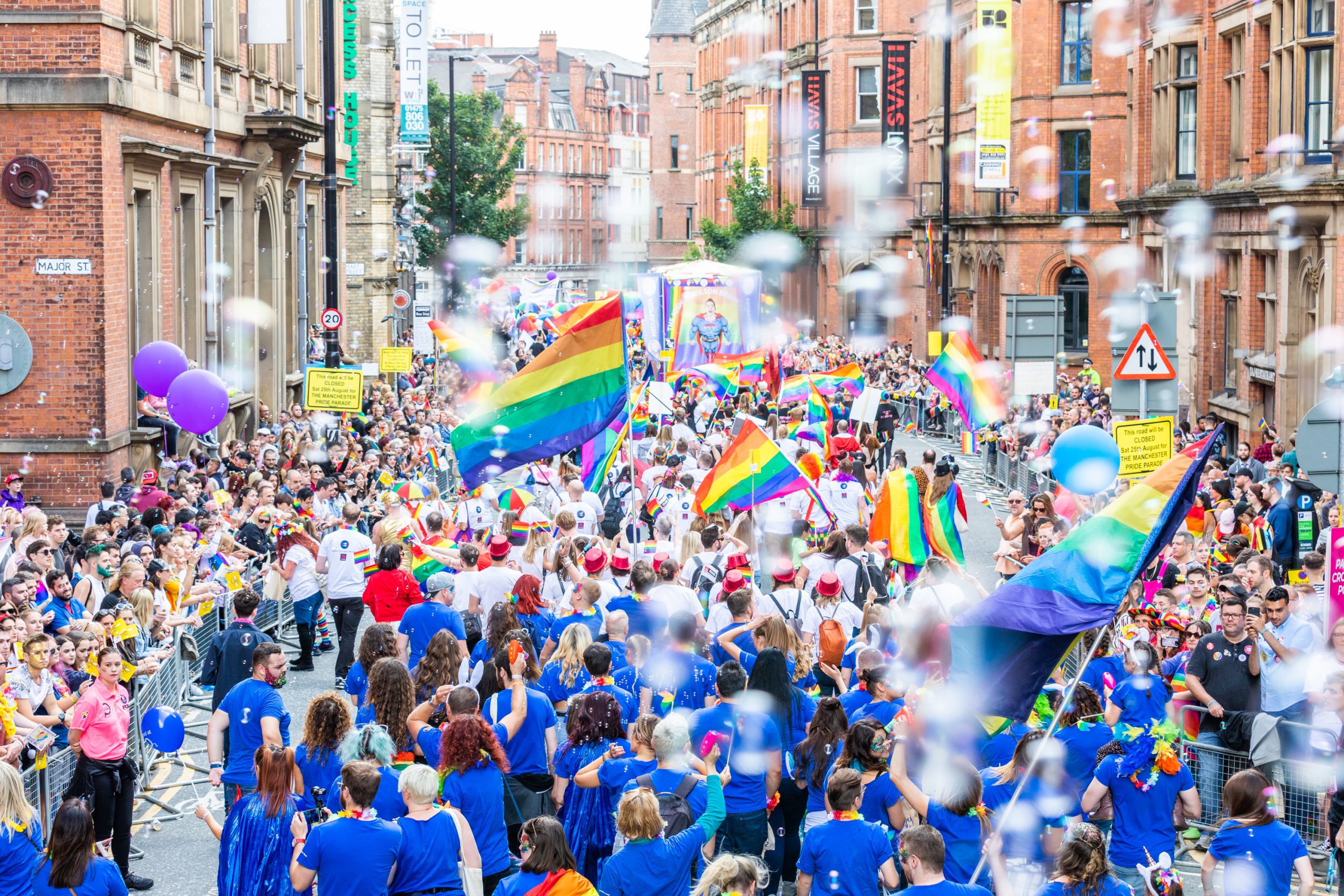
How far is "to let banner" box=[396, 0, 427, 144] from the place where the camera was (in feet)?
135

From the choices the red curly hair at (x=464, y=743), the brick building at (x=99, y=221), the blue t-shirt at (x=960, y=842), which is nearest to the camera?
the blue t-shirt at (x=960, y=842)

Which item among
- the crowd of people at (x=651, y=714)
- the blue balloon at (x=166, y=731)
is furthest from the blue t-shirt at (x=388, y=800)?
the blue balloon at (x=166, y=731)

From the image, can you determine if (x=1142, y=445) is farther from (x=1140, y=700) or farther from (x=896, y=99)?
(x=896, y=99)

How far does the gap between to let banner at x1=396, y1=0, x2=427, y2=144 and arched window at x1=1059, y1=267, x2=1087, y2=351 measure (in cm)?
1679

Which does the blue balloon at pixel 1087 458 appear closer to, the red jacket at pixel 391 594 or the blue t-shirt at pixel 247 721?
the red jacket at pixel 391 594

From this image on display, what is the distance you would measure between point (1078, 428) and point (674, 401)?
12640 millimetres

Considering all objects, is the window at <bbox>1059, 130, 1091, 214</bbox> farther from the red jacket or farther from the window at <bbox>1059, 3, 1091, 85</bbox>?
the red jacket

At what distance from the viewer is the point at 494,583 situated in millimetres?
11414

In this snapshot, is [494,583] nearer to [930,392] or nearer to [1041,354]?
[1041,354]

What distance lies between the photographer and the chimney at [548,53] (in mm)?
130500

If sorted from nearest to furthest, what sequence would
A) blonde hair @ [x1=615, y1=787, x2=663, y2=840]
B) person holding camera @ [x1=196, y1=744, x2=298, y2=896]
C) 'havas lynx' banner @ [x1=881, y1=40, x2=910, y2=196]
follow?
1. blonde hair @ [x1=615, y1=787, x2=663, y2=840]
2. person holding camera @ [x1=196, y1=744, x2=298, y2=896]
3. 'havas lynx' banner @ [x1=881, y1=40, x2=910, y2=196]

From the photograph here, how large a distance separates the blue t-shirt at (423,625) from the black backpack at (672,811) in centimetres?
335

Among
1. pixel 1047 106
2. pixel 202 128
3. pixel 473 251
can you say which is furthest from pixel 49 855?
pixel 473 251

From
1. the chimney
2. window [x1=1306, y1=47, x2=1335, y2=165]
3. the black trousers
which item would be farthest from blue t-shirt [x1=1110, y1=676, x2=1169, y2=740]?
the chimney
